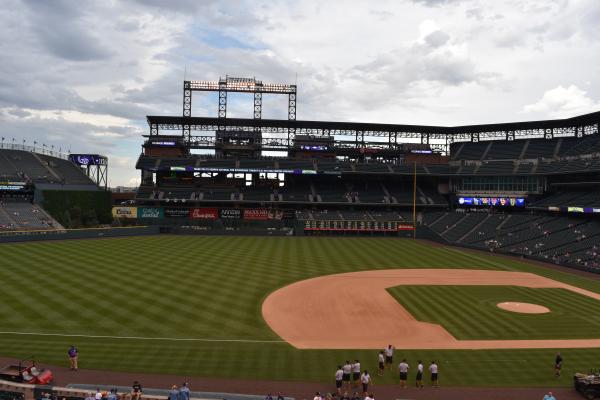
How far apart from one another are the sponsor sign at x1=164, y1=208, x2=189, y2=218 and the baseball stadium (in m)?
0.66

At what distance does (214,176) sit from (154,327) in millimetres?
68769

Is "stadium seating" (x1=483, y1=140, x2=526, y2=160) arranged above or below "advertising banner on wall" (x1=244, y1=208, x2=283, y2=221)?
above

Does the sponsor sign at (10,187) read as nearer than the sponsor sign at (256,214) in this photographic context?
Yes

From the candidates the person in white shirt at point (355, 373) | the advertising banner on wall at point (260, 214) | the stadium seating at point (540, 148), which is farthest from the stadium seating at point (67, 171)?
the stadium seating at point (540, 148)

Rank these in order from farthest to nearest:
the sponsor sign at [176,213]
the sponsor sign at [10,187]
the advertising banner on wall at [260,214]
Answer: the advertising banner on wall at [260,214], the sponsor sign at [176,213], the sponsor sign at [10,187]

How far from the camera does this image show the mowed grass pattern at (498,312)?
24391mm

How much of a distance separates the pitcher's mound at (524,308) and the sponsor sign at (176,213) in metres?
62.7

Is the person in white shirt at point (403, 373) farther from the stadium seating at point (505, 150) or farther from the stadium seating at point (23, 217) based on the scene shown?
the stadium seating at point (505, 150)

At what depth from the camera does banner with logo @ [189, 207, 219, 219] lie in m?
81.8

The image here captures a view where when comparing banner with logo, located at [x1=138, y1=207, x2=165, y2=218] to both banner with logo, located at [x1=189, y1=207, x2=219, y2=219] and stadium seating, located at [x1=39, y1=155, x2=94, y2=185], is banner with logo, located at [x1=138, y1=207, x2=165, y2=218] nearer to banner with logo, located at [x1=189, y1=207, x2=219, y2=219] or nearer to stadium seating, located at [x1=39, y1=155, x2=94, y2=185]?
banner with logo, located at [x1=189, y1=207, x2=219, y2=219]

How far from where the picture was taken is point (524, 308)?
29.6m

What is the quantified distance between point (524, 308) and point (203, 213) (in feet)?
206

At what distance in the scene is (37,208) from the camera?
71.8m

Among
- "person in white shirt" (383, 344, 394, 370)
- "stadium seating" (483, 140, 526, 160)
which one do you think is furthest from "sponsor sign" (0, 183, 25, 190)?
"stadium seating" (483, 140, 526, 160)
